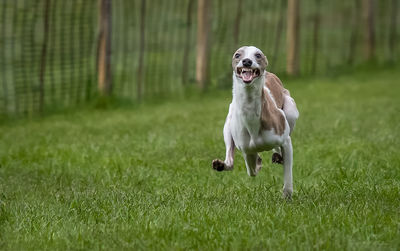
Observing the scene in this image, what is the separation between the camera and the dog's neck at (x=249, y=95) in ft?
16.5

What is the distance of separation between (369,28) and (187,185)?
49.4ft

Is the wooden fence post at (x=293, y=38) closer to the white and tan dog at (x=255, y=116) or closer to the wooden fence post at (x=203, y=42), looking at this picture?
the wooden fence post at (x=203, y=42)

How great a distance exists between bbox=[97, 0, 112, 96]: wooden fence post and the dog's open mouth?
845 cm

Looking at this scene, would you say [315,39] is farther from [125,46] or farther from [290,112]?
[290,112]

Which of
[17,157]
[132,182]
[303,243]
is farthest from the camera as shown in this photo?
[17,157]

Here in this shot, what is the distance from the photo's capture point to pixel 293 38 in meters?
17.5

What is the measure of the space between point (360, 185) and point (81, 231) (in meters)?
2.48

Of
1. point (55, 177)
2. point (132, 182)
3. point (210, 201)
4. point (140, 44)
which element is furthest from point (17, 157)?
point (140, 44)

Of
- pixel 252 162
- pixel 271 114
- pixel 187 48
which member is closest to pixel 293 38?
pixel 187 48

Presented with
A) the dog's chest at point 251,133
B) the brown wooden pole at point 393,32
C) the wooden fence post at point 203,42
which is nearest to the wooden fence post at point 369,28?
the brown wooden pole at point 393,32

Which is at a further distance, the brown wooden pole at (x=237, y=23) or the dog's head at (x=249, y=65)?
the brown wooden pole at (x=237, y=23)

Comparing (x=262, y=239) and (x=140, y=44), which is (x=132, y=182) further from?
(x=140, y=44)

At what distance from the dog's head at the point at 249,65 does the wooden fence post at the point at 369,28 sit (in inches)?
630

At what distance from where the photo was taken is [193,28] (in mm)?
15211
